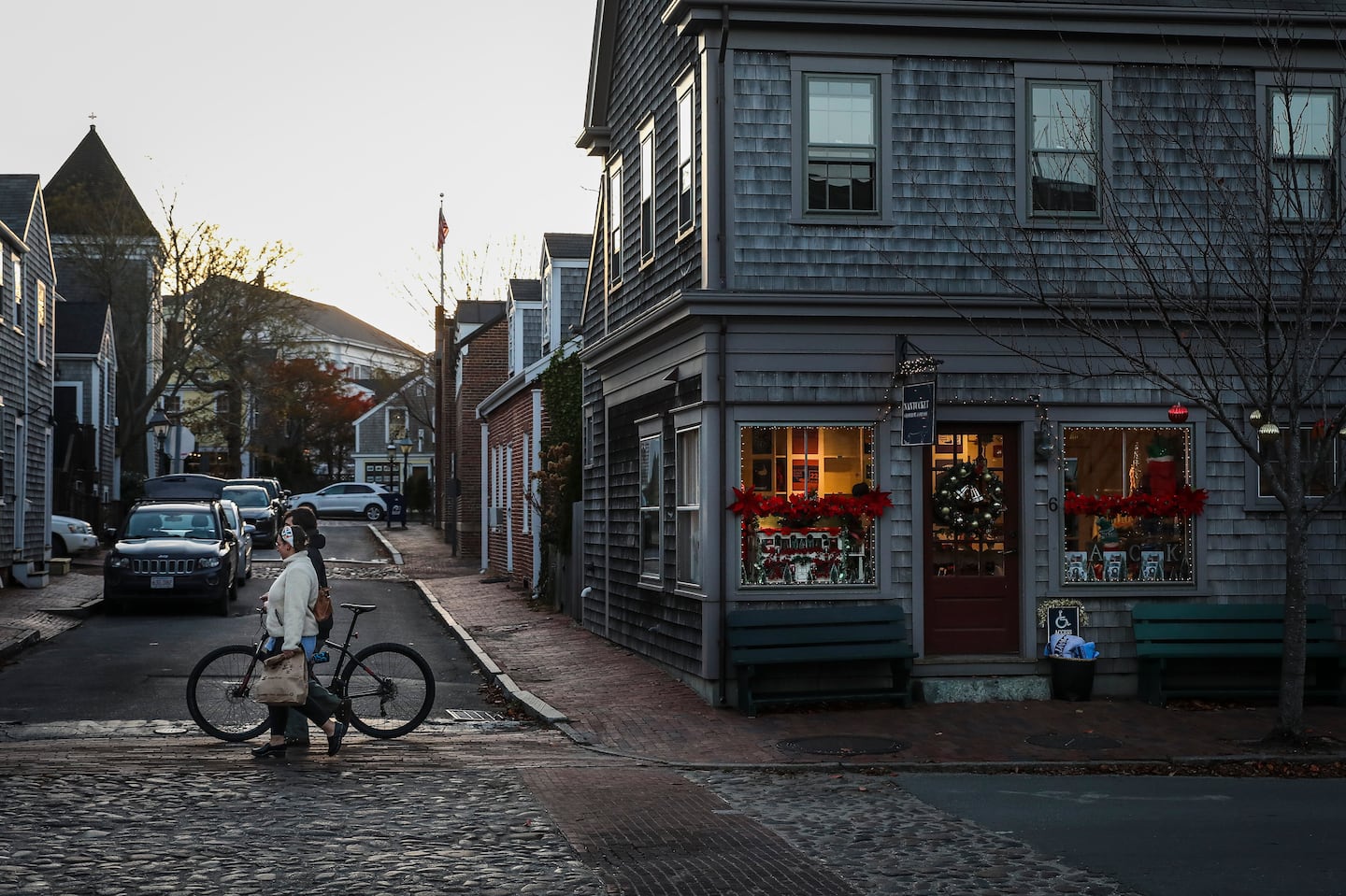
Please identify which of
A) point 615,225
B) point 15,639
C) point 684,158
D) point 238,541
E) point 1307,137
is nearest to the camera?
point 1307,137

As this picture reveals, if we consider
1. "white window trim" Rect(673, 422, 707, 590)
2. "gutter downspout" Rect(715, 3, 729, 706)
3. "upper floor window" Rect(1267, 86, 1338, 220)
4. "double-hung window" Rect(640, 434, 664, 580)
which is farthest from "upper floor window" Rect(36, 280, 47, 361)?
"upper floor window" Rect(1267, 86, 1338, 220)

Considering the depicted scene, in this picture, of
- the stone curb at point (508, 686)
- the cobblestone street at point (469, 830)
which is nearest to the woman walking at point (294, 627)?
the cobblestone street at point (469, 830)

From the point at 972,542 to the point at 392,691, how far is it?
591 cm

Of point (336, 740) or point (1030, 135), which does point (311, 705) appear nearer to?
point (336, 740)

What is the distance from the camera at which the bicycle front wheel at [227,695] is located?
11758 mm

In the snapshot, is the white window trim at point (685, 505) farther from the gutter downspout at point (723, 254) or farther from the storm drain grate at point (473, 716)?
the storm drain grate at point (473, 716)

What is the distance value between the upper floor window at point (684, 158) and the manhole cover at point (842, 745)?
18.4 ft

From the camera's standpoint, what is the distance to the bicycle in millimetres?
11750

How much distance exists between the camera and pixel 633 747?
11.9 m

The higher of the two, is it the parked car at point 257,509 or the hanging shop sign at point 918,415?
the hanging shop sign at point 918,415

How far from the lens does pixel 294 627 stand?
11.2 metres

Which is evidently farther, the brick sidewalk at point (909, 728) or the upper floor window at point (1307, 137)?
the upper floor window at point (1307, 137)

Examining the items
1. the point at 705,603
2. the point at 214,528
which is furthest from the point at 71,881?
the point at 214,528

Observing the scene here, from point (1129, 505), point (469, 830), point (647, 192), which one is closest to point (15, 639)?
point (647, 192)
